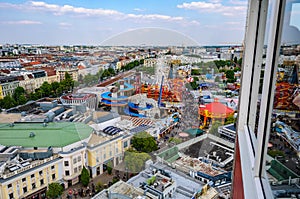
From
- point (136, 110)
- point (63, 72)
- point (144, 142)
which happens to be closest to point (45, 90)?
point (63, 72)

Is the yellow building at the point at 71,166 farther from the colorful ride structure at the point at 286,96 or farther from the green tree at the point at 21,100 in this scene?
the green tree at the point at 21,100

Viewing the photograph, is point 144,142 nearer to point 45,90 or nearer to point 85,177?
point 85,177

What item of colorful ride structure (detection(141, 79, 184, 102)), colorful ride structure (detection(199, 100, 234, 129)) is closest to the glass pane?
colorful ride structure (detection(141, 79, 184, 102))

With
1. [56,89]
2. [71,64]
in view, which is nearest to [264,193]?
[56,89]

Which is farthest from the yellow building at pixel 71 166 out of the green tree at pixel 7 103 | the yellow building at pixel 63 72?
the yellow building at pixel 63 72

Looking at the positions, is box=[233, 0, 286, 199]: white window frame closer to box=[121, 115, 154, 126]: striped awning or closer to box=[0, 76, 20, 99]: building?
box=[121, 115, 154, 126]: striped awning
